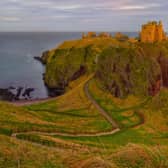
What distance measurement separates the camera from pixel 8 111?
6125cm

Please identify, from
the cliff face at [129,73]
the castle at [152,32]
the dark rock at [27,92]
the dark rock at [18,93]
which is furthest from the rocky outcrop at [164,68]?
the dark rock at [18,93]

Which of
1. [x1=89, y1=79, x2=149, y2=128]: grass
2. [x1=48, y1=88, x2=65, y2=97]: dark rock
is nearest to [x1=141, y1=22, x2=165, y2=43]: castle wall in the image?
[x1=89, y1=79, x2=149, y2=128]: grass

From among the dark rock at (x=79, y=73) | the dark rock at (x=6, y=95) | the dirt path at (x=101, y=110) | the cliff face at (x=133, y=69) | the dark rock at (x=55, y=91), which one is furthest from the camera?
the dark rock at (x=79, y=73)

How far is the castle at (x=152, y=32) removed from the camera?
12950cm

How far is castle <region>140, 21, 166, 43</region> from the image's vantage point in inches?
5098

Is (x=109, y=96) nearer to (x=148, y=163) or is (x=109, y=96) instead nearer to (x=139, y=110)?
(x=139, y=110)

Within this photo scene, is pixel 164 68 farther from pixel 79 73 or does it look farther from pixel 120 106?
pixel 79 73

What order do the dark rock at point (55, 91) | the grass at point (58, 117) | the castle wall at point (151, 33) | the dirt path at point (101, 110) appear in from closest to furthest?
the grass at point (58, 117) → the dirt path at point (101, 110) → the dark rock at point (55, 91) → the castle wall at point (151, 33)

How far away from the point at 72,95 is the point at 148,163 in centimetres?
8642

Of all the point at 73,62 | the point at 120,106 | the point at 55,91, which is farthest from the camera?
the point at 73,62

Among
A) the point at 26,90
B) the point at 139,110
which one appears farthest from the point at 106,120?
the point at 26,90

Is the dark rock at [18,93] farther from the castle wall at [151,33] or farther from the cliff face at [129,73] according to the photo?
the castle wall at [151,33]

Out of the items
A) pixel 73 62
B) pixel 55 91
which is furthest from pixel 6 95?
pixel 73 62

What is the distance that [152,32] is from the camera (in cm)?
13025
